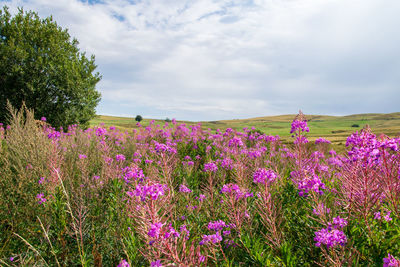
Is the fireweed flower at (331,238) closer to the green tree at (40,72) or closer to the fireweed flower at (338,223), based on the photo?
the fireweed flower at (338,223)

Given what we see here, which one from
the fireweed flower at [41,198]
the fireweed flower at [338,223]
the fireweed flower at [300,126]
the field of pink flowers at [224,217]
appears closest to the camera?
the field of pink flowers at [224,217]

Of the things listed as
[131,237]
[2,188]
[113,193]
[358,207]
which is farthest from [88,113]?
[358,207]

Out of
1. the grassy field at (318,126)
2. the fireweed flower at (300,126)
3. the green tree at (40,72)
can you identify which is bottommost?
the grassy field at (318,126)

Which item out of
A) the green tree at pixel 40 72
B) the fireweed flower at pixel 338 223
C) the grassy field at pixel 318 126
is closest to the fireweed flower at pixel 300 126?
the fireweed flower at pixel 338 223

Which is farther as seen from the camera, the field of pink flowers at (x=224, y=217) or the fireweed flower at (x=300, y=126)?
the fireweed flower at (x=300, y=126)

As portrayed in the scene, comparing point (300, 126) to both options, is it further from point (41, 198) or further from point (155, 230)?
point (41, 198)

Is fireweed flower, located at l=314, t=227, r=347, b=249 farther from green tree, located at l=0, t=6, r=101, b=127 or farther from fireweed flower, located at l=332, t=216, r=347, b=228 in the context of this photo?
green tree, located at l=0, t=6, r=101, b=127

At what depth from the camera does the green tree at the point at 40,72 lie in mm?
18734

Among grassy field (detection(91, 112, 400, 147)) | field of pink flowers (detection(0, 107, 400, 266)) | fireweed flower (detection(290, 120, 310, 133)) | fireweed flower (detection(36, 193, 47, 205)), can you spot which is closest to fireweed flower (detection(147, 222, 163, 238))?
field of pink flowers (detection(0, 107, 400, 266))

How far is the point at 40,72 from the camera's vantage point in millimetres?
19531

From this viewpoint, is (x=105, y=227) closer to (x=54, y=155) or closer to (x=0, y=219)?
(x=54, y=155)

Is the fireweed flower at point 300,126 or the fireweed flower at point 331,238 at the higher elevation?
the fireweed flower at point 300,126

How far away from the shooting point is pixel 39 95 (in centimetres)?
1955

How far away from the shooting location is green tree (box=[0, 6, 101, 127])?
18.7m
